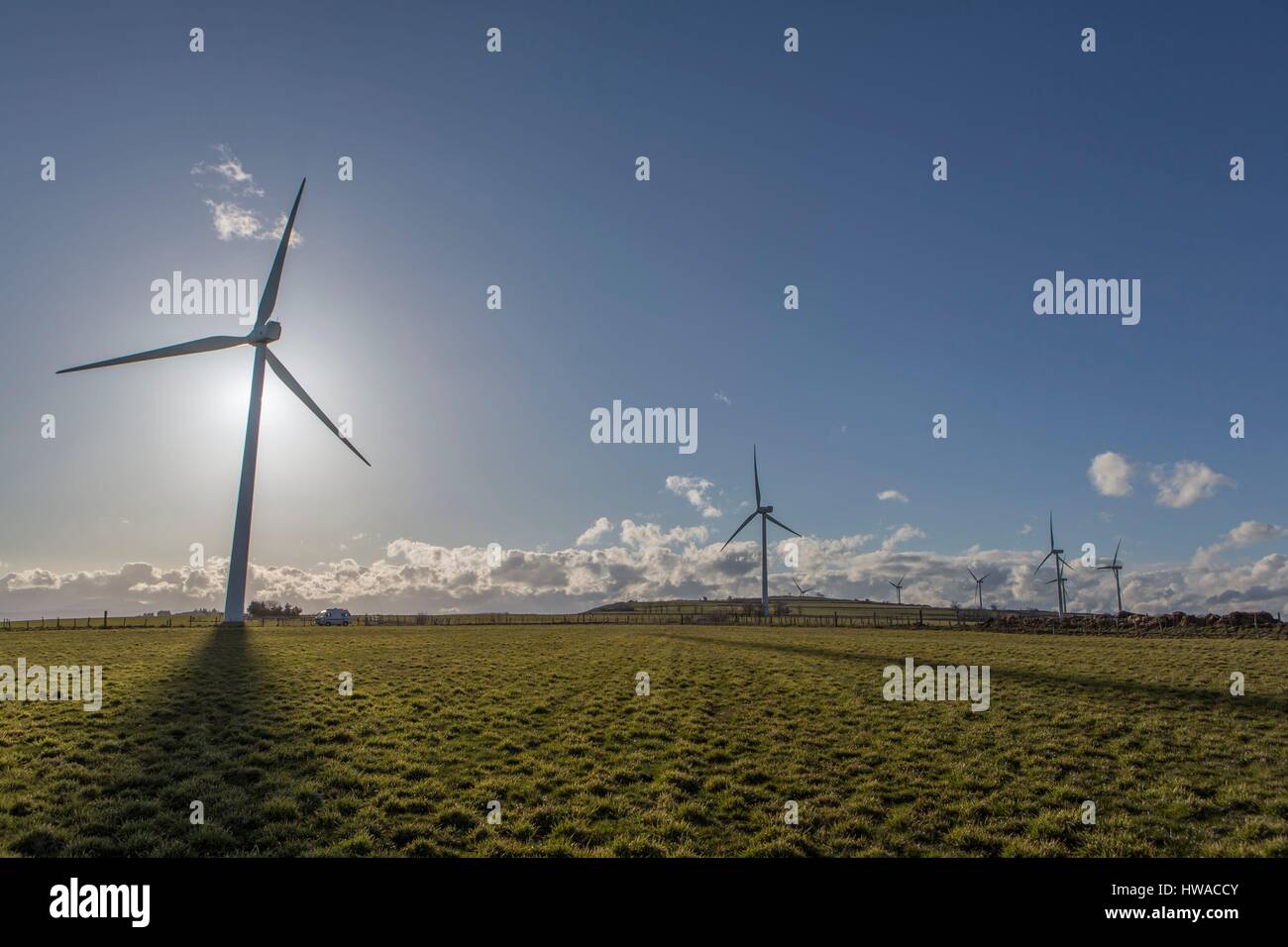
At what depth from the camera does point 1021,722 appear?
19719 mm

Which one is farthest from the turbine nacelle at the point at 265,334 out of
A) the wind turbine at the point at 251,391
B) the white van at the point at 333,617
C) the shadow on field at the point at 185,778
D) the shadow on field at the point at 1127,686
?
the shadow on field at the point at 1127,686

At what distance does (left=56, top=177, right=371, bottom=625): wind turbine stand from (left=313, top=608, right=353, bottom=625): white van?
1624 cm

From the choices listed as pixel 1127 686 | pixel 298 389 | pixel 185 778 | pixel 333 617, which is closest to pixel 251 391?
pixel 298 389

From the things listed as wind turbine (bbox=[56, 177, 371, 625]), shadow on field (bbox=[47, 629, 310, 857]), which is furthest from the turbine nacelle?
shadow on field (bbox=[47, 629, 310, 857])

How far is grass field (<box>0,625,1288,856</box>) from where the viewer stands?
1034 centimetres

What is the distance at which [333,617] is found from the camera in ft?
312

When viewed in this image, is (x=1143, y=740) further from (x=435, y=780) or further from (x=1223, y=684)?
(x=435, y=780)

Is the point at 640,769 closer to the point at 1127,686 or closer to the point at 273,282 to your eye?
the point at 1127,686

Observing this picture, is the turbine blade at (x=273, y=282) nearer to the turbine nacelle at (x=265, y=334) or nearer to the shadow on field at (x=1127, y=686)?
the turbine nacelle at (x=265, y=334)

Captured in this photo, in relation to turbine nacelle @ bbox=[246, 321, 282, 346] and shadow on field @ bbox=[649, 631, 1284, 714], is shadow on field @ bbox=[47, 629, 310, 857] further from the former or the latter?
turbine nacelle @ bbox=[246, 321, 282, 346]

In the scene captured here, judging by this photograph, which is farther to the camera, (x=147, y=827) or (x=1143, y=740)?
(x=1143, y=740)
